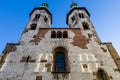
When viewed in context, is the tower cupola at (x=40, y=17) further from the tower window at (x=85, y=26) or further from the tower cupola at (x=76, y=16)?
the tower window at (x=85, y=26)

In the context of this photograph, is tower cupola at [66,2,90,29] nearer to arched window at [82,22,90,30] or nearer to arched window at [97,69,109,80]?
arched window at [82,22,90,30]

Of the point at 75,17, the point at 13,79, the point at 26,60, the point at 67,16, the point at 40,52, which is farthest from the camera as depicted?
the point at 67,16

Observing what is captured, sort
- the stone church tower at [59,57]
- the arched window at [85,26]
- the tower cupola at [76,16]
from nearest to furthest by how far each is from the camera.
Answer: the stone church tower at [59,57] < the arched window at [85,26] < the tower cupola at [76,16]

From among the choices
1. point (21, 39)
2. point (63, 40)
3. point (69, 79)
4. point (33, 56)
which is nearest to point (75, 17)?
point (63, 40)

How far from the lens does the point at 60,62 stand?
14.2m

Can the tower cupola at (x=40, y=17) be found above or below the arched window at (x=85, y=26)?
above

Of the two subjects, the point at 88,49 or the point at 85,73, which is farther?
the point at 88,49

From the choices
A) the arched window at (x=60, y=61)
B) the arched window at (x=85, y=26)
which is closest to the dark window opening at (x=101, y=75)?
the arched window at (x=60, y=61)

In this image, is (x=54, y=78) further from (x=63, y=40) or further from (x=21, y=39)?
(x=21, y=39)

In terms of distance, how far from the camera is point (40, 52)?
14.4 m

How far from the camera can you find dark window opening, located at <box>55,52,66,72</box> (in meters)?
13.3

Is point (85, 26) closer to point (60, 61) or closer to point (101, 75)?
point (60, 61)

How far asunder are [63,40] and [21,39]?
13.1ft

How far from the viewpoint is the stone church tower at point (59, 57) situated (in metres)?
12.1
